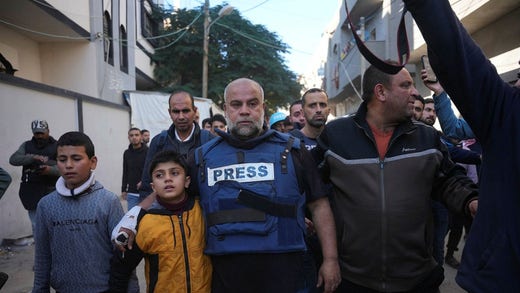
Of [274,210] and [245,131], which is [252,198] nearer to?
[274,210]

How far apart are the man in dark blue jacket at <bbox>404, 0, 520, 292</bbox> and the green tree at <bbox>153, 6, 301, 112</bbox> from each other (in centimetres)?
1910

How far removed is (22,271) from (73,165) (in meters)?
3.68

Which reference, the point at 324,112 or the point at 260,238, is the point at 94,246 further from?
the point at 324,112

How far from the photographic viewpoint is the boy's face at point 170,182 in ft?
7.31

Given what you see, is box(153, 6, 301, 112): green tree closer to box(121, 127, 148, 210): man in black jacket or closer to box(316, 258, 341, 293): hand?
box(121, 127, 148, 210): man in black jacket

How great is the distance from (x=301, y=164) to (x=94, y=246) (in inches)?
51.3

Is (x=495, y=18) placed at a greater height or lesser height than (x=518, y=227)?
greater

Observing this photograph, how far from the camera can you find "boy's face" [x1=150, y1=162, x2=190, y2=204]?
2229 millimetres

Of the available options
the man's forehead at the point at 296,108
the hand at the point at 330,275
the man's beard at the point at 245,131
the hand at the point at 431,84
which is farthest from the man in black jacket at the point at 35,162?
the hand at the point at 431,84

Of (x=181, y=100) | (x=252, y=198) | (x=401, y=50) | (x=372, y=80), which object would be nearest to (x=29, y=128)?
(x=181, y=100)

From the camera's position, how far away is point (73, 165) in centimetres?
245

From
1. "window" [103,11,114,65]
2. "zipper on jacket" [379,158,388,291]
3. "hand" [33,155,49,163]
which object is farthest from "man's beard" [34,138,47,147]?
"window" [103,11,114,65]

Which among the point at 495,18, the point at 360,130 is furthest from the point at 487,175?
the point at 495,18

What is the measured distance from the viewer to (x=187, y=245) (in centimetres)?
212
